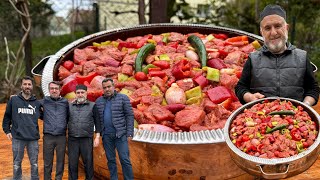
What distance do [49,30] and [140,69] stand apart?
9583 millimetres

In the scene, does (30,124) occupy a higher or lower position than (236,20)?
lower

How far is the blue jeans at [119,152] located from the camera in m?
3.49

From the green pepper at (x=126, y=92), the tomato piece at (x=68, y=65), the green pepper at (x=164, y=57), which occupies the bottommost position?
the green pepper at (x=126, y=92)

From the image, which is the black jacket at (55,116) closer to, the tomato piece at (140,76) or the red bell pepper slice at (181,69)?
the tomato piece at (140,76)

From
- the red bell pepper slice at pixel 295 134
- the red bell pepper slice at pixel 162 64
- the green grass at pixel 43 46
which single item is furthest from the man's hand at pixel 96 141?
the green grass at pixel 43 46

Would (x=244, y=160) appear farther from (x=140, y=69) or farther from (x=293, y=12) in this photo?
(x=293, y=12)

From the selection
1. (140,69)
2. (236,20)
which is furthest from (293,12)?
(140,69)

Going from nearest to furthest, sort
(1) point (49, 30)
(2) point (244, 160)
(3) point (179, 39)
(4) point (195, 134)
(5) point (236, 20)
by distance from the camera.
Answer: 1. (2) point (244, 160)
2. (4) point (195, 134)
3. (3) point (179, 39)
4. (5) point (236, 20)
5. (1) point (49, 30)

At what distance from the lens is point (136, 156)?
3658 millimetres

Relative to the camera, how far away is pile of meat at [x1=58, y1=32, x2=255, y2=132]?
3.85 metres

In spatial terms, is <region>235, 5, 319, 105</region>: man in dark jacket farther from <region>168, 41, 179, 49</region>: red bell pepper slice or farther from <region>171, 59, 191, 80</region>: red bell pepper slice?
<region>168, 41, 179, 49</region>: red bell pepper slice

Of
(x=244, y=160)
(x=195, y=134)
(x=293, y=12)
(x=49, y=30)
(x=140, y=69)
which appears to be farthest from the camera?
(x=49, y=30)

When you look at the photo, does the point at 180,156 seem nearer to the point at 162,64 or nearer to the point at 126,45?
the point at 162,64

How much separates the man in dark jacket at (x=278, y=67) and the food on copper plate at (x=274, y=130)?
18cm
